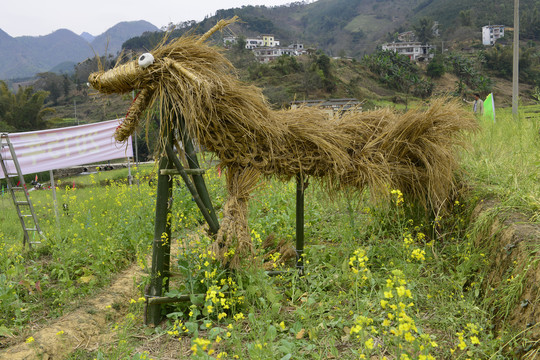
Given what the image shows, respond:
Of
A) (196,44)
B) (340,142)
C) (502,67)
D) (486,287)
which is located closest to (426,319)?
(486,287)

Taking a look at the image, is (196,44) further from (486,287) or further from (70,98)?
(70,98)

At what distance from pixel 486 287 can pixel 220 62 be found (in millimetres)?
2600

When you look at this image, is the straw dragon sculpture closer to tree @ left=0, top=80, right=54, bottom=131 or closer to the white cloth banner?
the white cloth banner

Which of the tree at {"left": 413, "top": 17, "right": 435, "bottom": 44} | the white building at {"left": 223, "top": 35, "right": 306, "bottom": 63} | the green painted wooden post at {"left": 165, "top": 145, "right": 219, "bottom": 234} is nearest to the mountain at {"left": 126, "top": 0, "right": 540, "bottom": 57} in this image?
the tree at {"left": 413, "top": 17, "right": 435, "bottom": 44}

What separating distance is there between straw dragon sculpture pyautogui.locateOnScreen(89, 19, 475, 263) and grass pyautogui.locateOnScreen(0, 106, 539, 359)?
251 mm

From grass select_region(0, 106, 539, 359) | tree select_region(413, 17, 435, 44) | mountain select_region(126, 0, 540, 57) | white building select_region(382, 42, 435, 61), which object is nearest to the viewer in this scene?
grass select_region(0, 106, 539, 359)

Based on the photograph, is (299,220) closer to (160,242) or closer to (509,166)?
(160,242)

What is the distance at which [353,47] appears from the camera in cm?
11506

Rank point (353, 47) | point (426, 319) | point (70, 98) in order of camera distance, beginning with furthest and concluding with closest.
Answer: point (353, 47) → point (70, 98) → point (426, 319)

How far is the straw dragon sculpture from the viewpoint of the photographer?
296 centimetres

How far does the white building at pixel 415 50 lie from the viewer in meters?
79.8

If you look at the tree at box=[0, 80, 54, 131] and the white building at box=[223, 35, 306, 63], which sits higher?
the white building at box=[223, 35, 306, 63]

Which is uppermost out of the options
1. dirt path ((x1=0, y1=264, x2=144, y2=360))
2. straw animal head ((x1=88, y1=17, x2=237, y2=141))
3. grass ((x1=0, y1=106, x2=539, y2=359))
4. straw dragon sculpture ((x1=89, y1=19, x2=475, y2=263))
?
straw animal head ((x1=88, y1=17, x2=237, y2=141))

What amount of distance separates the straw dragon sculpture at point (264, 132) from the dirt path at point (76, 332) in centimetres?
128
